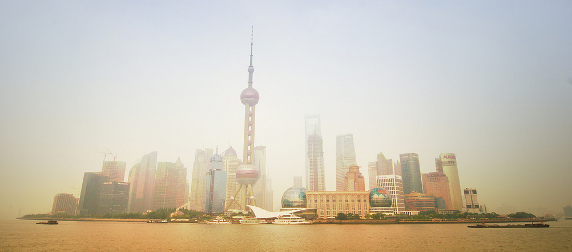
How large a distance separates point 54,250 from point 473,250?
7899cm

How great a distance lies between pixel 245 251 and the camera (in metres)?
60.3

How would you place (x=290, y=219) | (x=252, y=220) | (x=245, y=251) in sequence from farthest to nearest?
(x=252, y=220)
(x=290, y=219)
(x=245, y=251)

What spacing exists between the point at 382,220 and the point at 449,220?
46.1m

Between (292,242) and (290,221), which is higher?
(290,221)

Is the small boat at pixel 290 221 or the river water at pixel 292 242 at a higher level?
the small boat at pixel 290 221

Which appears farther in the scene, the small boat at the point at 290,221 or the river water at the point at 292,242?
the small boat at the point at 290,221

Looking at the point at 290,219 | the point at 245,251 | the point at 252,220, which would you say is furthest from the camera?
the point at 252,220

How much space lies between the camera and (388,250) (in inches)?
2432

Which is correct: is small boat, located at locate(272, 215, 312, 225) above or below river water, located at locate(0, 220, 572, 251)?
above

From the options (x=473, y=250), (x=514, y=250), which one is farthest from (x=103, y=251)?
(x=514, y=250)

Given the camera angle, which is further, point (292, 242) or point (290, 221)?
point (290, 221)

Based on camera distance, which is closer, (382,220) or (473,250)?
(473,250)

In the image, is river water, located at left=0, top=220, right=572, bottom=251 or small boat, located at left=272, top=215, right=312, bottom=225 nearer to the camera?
river water, located at left=0, top=220, right=572, bottom=251

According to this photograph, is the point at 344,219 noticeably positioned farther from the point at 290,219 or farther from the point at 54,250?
the point at 54,250
